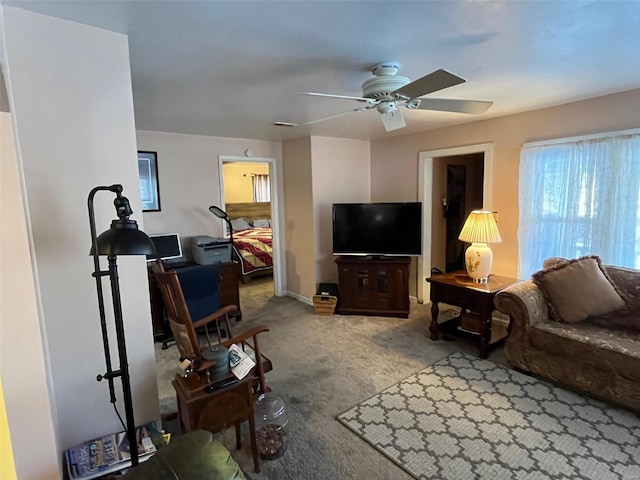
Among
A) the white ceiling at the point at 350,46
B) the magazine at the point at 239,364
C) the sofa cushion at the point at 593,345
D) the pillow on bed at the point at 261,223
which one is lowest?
the sofa cushion at the point at 593,345

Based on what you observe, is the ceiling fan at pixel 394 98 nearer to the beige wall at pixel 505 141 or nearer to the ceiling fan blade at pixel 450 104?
the ceiling fan blade at pixel 450 104

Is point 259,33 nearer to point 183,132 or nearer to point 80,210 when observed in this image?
point 80,210

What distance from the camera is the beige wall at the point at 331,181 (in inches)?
174

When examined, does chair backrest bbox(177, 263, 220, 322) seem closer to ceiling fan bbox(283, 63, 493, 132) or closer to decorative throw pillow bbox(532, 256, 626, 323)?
ceiling fan bbox(283, 63, 493, 132)

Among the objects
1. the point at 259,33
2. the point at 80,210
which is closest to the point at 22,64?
the point at 80,210

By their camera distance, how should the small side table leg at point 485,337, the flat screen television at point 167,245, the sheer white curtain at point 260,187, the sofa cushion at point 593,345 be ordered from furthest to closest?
the sheer white curtain at point 260,187
the flat screen television at point 167,245
the small side table leg at point 485,337
the sofa cushion at point 593,345

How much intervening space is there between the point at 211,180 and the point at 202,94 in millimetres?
1858

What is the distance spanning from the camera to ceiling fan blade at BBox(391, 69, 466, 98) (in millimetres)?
1581

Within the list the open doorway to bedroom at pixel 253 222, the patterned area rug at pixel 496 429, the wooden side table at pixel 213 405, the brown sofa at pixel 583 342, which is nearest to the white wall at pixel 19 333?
the wooden side table at pixel 213 405

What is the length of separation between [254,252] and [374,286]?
2345mm

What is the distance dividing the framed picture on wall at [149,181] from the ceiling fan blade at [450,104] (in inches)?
117

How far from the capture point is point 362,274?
4.18 meters

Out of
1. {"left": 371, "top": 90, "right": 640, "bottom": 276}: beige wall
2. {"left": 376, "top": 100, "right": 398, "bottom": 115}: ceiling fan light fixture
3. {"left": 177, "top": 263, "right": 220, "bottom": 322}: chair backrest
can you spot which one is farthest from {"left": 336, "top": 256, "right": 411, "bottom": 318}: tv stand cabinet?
{"left": 376, "top": 100, "right": 398, "bottom": 115}: ceiling fan light fixture

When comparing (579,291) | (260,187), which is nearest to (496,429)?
(579,291)
